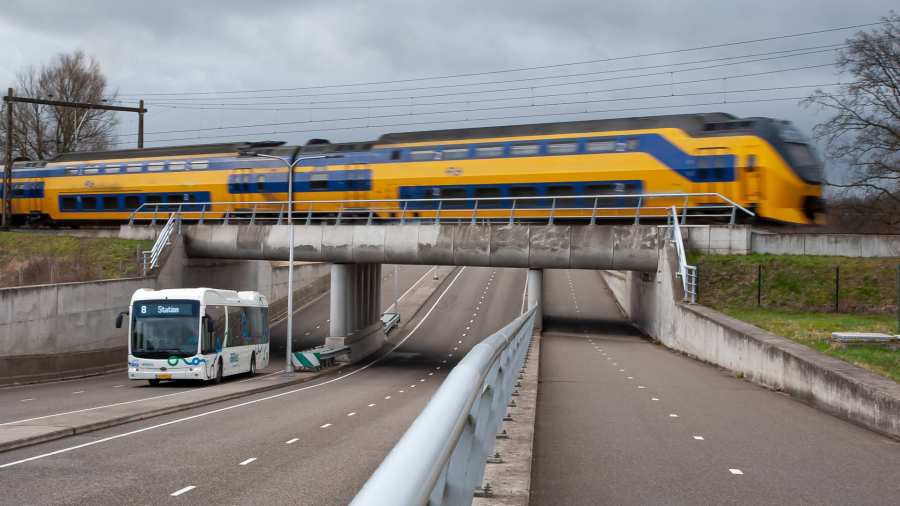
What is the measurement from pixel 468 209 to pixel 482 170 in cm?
182

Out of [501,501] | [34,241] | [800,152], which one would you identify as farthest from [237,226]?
[501,501]

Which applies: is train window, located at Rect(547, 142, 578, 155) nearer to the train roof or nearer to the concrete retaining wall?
the train roof

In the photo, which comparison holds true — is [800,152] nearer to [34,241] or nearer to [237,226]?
[237,226]

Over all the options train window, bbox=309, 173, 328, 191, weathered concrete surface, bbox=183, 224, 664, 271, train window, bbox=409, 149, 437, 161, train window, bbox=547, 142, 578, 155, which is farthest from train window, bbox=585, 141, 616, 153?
train window, bbox=309, 173, 328, 191

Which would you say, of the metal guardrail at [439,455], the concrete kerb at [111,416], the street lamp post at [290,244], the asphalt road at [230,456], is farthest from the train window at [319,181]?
the metal guardrail at [439,455]

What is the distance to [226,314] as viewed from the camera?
2955cm

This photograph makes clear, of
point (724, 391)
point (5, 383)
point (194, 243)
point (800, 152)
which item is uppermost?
point (800, 152)

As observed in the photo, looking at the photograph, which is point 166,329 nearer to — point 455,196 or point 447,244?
point 447,244

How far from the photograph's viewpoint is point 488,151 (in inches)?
1479

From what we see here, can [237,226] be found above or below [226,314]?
above

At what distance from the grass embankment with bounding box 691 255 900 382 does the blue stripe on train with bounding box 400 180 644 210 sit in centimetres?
444

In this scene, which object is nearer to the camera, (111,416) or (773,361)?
(773,361)

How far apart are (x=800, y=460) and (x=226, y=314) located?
2337cm

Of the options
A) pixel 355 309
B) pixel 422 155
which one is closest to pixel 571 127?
pixel 422 155
